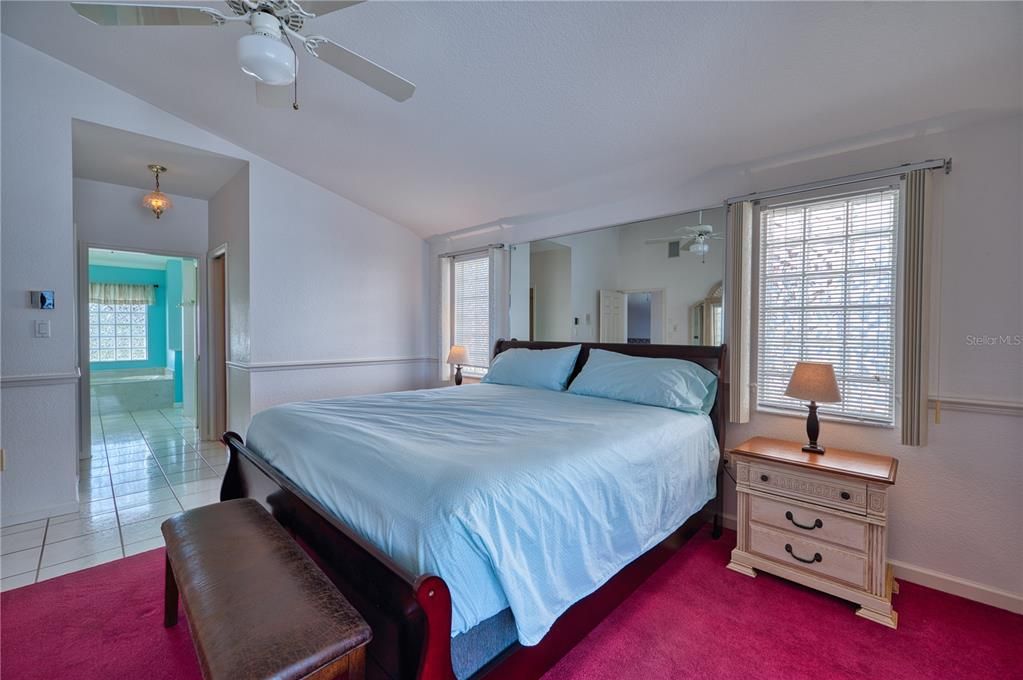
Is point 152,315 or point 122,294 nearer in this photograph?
point 122,294

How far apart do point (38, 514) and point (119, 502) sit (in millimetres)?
398

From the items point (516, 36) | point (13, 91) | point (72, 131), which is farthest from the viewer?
point (72, 131)

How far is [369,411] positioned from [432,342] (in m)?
2.82

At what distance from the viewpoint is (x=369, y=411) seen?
2455 millimetres

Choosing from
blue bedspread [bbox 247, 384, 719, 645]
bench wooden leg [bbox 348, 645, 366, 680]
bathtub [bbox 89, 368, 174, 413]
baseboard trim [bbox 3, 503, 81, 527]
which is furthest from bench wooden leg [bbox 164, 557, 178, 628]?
bathtub [bbox 89, 368, 174, 413]

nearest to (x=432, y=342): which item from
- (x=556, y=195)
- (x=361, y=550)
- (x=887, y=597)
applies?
(x=556, y=195)

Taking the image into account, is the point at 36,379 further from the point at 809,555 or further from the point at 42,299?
the point at 809,555

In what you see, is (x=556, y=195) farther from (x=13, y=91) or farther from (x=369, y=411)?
(x=13, y=91)

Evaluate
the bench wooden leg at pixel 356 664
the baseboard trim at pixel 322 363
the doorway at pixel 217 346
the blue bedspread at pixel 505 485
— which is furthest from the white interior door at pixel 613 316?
the doorway at pixel 217 346

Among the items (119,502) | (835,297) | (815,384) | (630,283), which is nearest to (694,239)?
(630,283)

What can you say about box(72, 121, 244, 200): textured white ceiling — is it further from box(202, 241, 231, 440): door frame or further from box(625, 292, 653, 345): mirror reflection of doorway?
box(625, 292, 653, 345): mirror reflection of doorway

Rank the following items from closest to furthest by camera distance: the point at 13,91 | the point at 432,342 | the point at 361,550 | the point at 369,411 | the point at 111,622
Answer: the point at 361,550, the point at 111,622, the point at 369,411, the point at 13,91, the point at 432,342

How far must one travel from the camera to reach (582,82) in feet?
7.54

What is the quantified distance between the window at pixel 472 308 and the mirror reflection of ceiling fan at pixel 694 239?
194 centimetres
